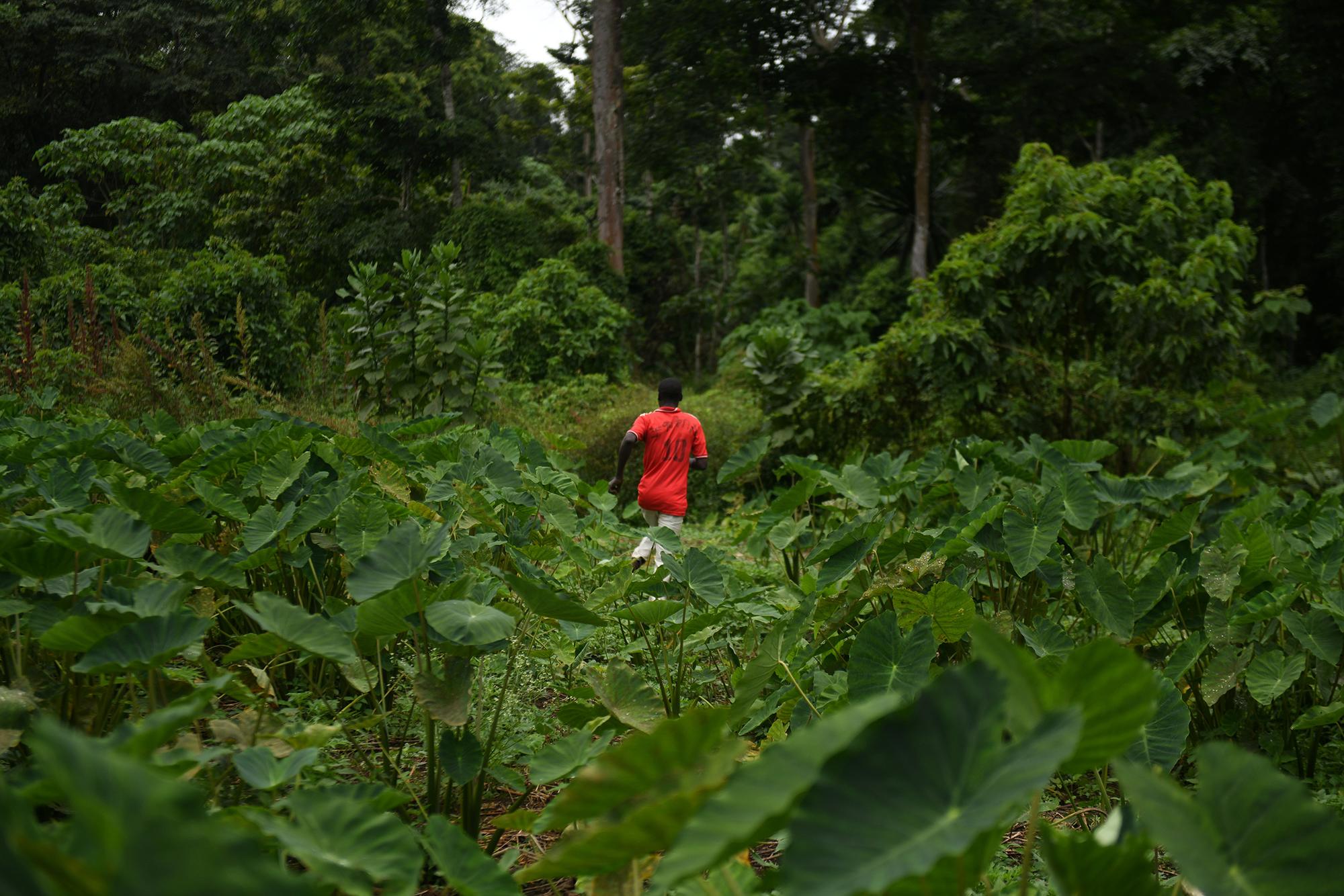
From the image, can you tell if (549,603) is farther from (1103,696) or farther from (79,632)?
(1103,696)

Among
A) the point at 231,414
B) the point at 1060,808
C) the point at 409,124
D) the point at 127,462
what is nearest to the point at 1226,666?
the point at 1060,808

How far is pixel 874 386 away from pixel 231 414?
458cm

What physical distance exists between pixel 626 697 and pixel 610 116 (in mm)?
13118

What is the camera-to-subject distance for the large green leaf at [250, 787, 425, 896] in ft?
3.36

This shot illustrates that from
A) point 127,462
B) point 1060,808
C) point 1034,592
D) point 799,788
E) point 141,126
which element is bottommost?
point 1060,808

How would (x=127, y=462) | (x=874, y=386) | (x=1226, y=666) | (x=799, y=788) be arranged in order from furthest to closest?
1. (x=874, y=386)
2. (x=127, y=462)
3. (x=1226, y=666)
4. (x=799, y=788)

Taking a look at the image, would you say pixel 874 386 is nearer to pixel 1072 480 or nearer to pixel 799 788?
pixel 1072 480

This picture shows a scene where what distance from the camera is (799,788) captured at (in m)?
0.74

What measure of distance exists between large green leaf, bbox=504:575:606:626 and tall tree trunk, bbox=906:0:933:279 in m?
14.1

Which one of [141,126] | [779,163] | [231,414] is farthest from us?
[779,163]

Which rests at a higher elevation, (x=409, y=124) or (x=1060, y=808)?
(x=409, y=124)

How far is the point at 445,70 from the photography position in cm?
1602

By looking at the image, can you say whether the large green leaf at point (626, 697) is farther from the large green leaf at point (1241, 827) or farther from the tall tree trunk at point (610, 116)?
the tall tree trunk at point (610, 116)

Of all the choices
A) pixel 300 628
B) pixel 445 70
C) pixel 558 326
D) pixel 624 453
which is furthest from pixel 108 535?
pixel 445 70
